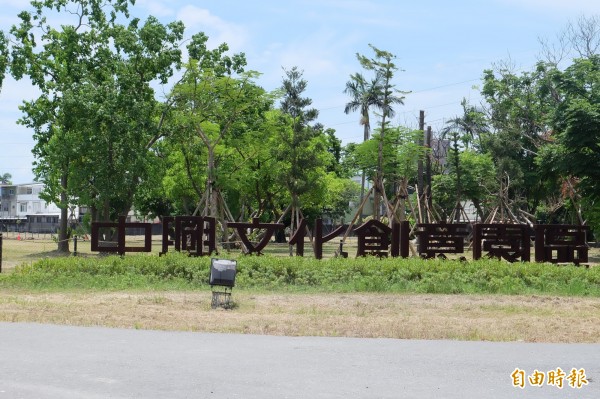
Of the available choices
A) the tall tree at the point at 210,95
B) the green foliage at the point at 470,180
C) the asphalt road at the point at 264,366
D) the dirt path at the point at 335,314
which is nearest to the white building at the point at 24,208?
the green foliage at the point at 470,180

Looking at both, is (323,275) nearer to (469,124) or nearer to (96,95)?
(96,95)

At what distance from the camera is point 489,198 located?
50.0 meters

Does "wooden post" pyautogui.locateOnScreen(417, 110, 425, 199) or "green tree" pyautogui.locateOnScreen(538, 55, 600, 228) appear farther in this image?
"wooden post" pyautogui.locateOnScreen(417, 110, 425, 199)

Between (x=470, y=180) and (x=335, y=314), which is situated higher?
(x=470, y=180)

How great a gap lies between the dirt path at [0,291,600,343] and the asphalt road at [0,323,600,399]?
2.98ft

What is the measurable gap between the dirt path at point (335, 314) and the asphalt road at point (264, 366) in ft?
2.98

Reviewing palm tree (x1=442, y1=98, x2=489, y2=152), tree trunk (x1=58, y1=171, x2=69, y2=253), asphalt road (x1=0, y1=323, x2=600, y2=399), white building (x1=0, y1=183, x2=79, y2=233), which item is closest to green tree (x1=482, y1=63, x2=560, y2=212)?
palm tree (x1=442, y1=98, x2=489, y2=152)

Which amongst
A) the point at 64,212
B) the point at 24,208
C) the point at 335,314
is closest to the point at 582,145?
the point at 335,314

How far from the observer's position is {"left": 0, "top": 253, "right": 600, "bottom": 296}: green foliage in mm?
15906

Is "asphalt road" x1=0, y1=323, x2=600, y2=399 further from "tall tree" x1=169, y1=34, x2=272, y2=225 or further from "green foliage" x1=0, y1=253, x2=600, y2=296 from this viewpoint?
"tall tree" x1=169, y1=34, x2=272, y2=225

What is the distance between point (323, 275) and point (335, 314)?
4589 millimetres

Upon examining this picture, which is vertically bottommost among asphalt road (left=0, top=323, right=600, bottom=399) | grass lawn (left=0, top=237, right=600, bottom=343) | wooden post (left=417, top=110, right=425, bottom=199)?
asphalt road (left=0, top=323, right=600, bottom=399)

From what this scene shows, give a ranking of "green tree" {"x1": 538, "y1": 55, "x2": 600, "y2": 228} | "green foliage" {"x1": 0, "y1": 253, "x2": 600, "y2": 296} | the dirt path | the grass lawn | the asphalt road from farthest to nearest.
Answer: "green tree" {"x1": 538, "y1": 55, "x2": 600, "y2": 228}
"green foliage" {"x1": 0, "y1": 253, "x2": 600, "y2": 296}
the grass lawn
the dirt path
the asphalt road

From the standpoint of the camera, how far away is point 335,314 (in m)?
12.2
